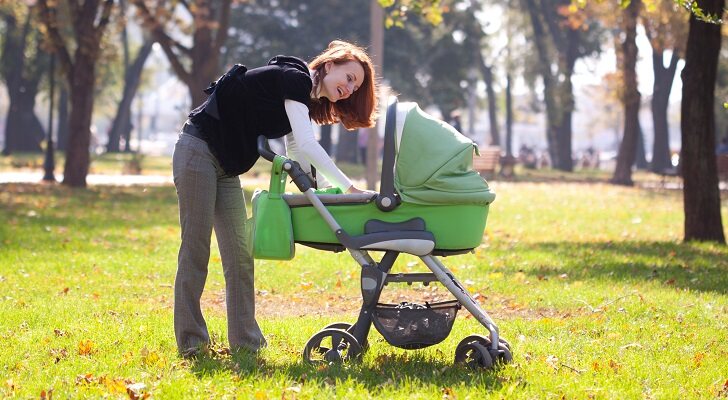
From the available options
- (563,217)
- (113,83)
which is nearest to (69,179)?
(563,217)

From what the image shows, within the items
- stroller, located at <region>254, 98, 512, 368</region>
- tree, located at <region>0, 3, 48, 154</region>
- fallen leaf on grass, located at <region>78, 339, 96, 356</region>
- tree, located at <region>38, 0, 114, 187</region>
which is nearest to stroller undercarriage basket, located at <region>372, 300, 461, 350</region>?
stroller, located at <region>254, 98, 512, 368</region>

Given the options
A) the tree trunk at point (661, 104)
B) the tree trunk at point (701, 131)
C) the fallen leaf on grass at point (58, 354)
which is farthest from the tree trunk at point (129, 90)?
the fallen leaf on grass at point (58, 354)

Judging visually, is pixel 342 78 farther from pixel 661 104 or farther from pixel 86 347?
pixel 661 104

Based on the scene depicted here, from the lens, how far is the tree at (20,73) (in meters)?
43.0

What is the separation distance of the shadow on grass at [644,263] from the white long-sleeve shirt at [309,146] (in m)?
4.82

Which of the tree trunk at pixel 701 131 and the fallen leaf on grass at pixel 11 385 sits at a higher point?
the tree trunk at pixel 701 131

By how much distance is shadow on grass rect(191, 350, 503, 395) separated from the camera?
5.46 m

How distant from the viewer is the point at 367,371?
573cm

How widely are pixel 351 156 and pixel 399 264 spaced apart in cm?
3864

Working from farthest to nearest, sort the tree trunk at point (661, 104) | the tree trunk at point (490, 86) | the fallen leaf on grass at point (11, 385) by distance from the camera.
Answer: the tree trunk at point (490, 86) → the tree trunk at point (661, 104) → the fallen leaf on grass at point (11, 385)

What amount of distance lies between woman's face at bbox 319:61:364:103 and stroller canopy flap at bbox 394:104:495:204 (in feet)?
0.97

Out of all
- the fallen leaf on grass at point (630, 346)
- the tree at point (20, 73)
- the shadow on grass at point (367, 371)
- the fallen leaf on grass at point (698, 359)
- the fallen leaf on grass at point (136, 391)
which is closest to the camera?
the fallen leaf on grass at point (136, 391)

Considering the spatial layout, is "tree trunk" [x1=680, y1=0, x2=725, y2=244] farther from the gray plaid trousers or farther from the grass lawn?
the gray plaid trousers

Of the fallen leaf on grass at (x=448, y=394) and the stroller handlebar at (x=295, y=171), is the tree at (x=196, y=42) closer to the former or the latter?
the stroller handlebar at (x=295, y=171)
